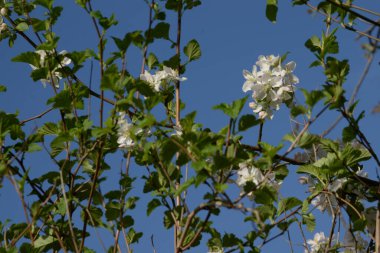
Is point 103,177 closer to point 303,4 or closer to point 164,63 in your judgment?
point 164,63

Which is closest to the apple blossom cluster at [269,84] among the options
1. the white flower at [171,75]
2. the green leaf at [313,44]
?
the green leaf at [313,44]

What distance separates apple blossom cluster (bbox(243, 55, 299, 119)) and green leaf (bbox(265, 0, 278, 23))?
17cm

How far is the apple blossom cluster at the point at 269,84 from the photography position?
210 cm

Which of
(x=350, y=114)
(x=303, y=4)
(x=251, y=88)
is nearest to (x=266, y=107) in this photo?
(x=251, y=88)

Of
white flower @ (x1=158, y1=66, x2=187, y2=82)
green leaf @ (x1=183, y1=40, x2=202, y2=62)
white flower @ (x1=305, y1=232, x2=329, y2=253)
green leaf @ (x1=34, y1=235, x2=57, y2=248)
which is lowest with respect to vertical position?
green leaf @ (x1=34, y1=235, x2=57, y2=248)

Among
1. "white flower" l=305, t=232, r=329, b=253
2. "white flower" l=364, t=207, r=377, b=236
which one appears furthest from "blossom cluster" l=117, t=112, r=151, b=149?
"white flower" l=305, t=232, r=329, b=253

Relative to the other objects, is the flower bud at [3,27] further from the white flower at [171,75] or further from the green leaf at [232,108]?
the green leaf at [232,108]

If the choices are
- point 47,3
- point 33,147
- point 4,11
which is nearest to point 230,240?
point 33,147

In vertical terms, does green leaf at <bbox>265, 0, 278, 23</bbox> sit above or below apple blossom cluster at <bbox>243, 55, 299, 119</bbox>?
above

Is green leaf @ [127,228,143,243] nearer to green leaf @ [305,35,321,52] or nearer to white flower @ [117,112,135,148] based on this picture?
white flower @ [117,112,135,148]

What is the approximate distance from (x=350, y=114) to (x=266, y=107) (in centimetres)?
30

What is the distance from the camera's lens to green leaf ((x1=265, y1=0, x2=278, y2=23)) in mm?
2197

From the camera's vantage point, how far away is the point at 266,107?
6.98ft

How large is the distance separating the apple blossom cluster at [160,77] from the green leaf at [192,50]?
0.12 metres
